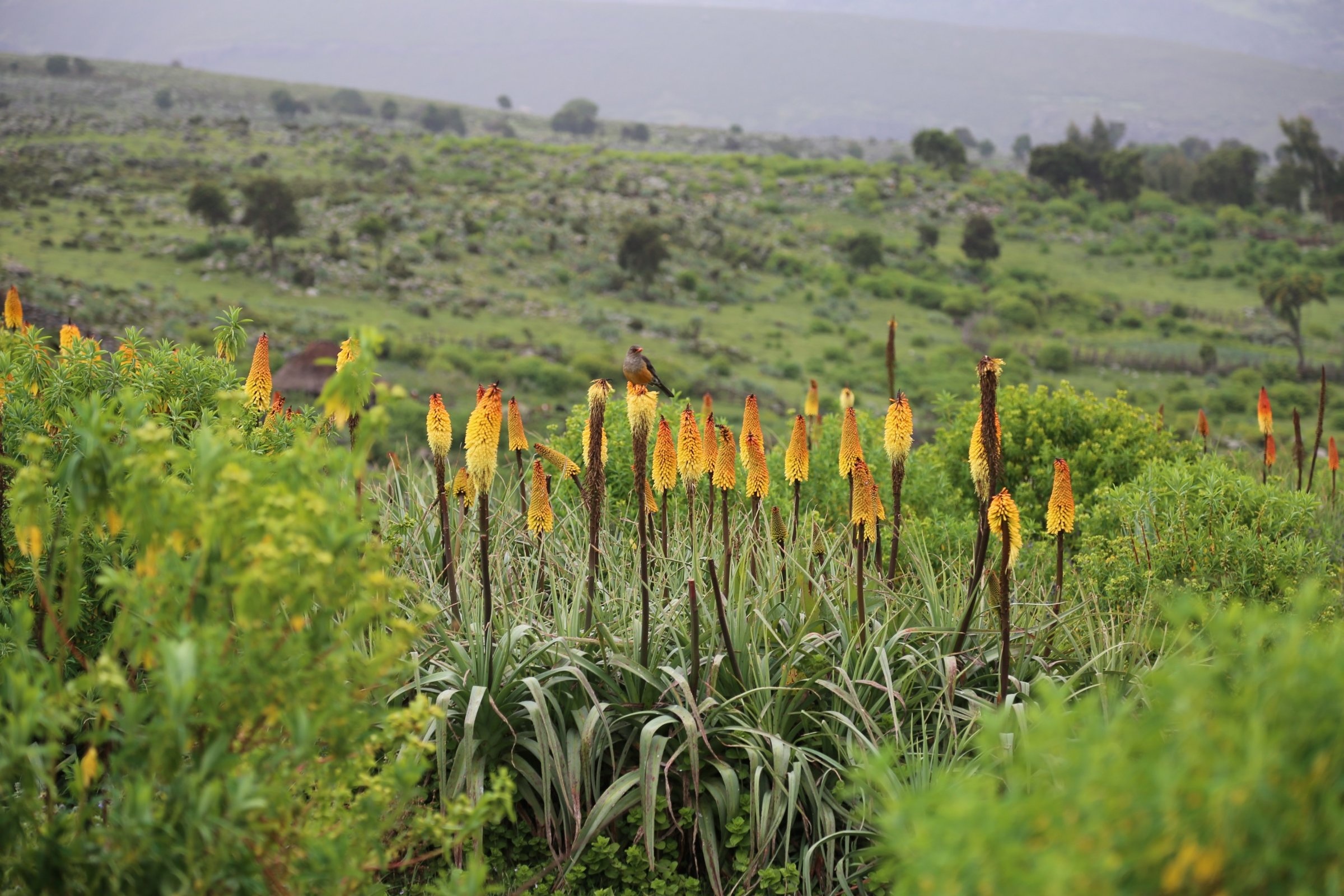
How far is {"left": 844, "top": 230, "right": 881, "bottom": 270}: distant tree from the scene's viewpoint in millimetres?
44656

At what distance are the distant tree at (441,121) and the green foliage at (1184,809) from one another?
253 feet

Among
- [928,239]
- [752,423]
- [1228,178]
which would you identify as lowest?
[752,423]

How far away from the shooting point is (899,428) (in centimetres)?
363

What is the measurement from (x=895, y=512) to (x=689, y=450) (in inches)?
33.6

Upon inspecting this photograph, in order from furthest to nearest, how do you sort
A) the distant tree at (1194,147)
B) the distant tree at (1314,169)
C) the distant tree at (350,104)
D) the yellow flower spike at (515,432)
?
the distant tree at (1194,147)
the distant tree at (350,104)
the distant tree at (1314,169)
the yellow flower spike at (515,432)

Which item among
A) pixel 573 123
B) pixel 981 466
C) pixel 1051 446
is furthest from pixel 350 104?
pixel 981 466

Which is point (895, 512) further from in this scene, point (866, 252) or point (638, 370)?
point (866, 252)

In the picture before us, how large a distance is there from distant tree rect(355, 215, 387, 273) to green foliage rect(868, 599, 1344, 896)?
1555 inches

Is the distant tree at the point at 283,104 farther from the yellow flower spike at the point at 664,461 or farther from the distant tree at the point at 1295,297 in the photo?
the yellow flower spike at the point at 664,461

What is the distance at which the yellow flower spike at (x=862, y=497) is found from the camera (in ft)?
12.2

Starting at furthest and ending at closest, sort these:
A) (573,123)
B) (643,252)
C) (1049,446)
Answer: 1. (573,123)
2. (643,252)
3. (1049,446)

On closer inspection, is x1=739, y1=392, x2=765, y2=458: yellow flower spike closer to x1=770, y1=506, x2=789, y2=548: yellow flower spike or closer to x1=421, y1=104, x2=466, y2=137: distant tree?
x1=770, y1=506, x2=789, y2=548: yellow flower spike

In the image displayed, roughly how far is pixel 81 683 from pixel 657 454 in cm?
241

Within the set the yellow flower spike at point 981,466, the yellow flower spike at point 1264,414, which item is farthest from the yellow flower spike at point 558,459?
the yellow flower spike at point 1264,414
